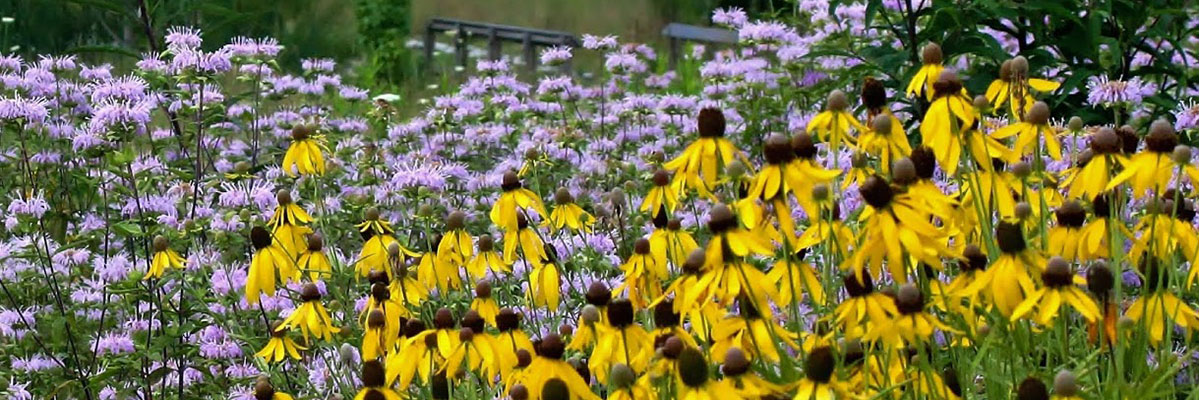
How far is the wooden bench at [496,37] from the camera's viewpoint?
948 cm

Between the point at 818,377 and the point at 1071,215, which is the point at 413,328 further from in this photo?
the point at 1071,215

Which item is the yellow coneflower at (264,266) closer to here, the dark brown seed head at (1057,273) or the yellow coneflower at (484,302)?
the yellow coneflower at (484,302)

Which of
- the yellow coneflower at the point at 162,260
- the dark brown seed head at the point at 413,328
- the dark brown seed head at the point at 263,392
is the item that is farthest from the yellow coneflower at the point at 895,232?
the yellow coneflower at the point at 162,260

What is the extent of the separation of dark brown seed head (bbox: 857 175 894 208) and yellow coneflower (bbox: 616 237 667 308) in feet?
1.52

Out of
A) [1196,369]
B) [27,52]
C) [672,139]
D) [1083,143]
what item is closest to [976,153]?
[1196,369]

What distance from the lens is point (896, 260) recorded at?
4.43 feet

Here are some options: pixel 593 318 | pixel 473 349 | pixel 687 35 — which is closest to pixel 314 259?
pixel 473 349

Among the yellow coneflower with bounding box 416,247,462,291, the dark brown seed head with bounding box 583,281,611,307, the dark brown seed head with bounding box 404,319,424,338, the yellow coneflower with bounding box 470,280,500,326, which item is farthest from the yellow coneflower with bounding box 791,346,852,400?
the yellow coneflower with bounding box 416,247,462,291

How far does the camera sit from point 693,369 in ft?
4.29

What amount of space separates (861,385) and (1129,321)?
11.0 inches

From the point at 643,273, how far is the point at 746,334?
0.29 m

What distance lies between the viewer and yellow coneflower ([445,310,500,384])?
163 cm

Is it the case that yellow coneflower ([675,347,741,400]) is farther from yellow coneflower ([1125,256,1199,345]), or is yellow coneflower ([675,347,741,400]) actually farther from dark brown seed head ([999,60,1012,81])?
dark brown seed head ([999,60,1012,81])

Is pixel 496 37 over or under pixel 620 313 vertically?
over
